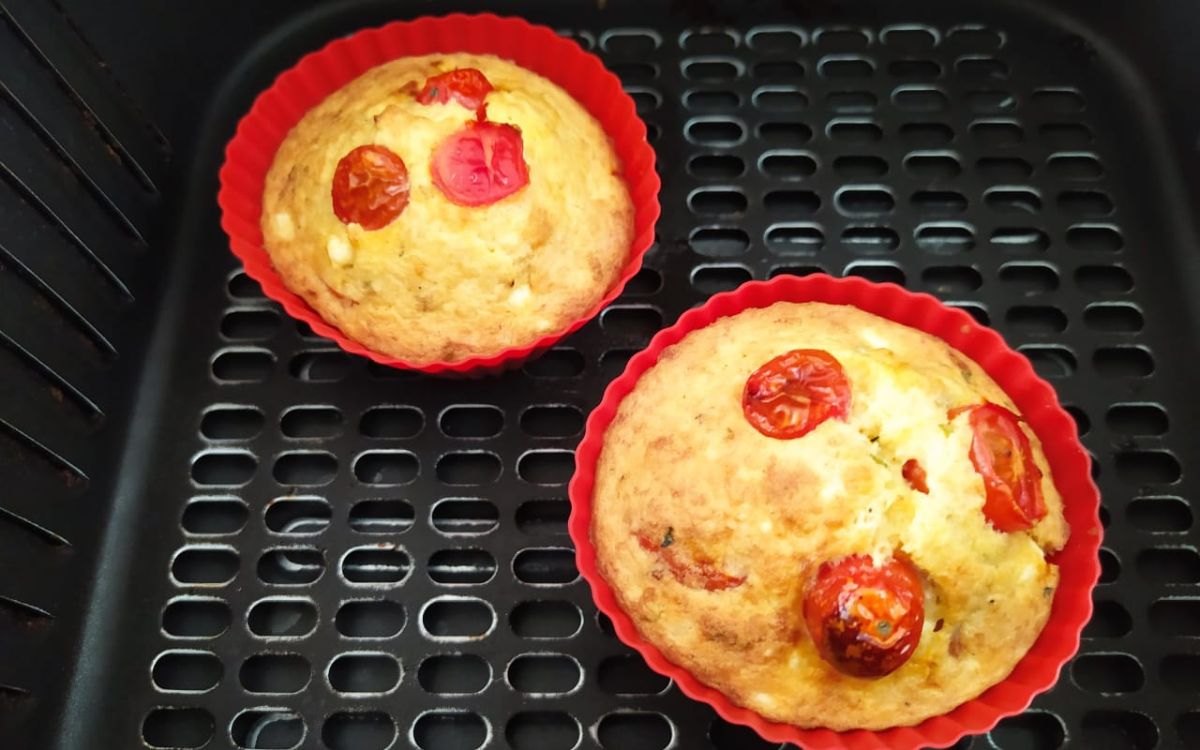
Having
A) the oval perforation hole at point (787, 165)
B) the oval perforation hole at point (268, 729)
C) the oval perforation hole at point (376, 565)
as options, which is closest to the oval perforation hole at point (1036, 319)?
the oval perforation hole at point (787, 165)

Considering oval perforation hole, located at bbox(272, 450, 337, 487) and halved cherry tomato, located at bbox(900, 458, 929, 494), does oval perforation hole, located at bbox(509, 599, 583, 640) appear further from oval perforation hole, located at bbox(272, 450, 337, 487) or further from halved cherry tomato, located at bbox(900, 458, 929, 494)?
halved cherry tomato, located at bbox(900, 458, 929, 494)

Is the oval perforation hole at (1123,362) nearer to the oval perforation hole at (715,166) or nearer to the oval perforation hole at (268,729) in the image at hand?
the oval perforation hole at (715,166)

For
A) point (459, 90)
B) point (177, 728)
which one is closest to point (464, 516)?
point (177, 728)

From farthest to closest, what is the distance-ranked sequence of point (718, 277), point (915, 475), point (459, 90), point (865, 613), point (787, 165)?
point (787, 165) → point (718, 277) → point (459, 90) → point (915, 475) → point (865, 613)

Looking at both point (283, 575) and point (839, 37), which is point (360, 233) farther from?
point (839, 37)

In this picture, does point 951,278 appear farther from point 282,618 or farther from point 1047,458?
point 282,618
